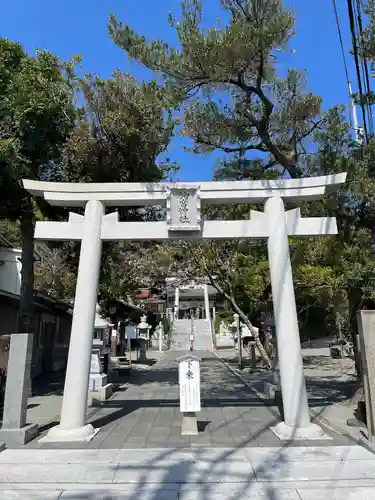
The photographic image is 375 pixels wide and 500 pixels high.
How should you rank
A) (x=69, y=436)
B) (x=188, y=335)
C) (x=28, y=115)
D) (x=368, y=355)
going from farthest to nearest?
(x=188, y=335) < (x=28, y=115) < (x=69, y=436) < (x=368, y=355)

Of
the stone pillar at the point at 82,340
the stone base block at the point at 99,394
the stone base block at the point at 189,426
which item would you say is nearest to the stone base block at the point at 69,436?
the stone pillar at the point at 82,340

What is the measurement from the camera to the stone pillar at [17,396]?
278 inches

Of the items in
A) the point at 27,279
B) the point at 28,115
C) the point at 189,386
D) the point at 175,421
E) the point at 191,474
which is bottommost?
the point at 191,474

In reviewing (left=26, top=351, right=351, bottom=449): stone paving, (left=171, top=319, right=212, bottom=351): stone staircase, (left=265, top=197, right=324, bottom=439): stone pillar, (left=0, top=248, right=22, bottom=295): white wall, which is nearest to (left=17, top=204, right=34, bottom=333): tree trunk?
(left=26, top=351, right=351, bottom=449): stone paving

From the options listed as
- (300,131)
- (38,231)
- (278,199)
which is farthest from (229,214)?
(38,231)

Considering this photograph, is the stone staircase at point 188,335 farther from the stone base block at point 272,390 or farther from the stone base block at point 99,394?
the stone base block at point 272,390

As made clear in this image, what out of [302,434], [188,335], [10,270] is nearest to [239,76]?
[302,434]

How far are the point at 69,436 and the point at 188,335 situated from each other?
1520 inches

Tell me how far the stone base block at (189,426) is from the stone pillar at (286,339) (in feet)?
5.00

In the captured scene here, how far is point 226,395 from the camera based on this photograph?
42.5ft

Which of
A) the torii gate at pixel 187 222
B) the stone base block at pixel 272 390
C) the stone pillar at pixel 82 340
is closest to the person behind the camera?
the stone pillar at pixel 82 340

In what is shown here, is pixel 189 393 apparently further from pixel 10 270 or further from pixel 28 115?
pixel 10 270

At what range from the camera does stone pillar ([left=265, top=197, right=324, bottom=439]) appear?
24.6 feet

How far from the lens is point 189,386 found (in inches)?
316
